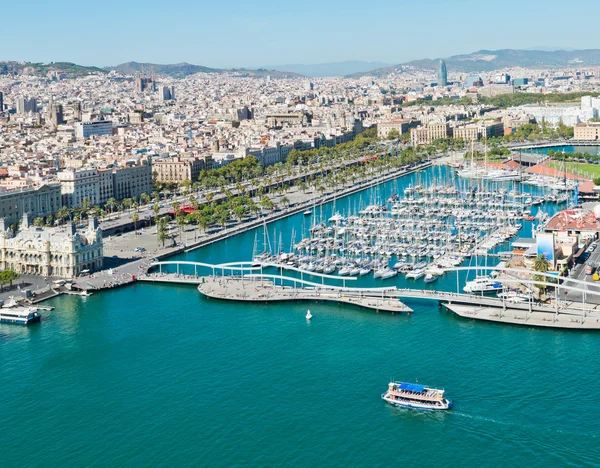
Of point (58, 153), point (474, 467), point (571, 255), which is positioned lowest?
point (474, 467)

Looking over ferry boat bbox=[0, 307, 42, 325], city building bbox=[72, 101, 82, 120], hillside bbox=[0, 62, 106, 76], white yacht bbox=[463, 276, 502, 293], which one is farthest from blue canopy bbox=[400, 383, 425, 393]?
hillside bbox=[0, 62, 106, 76]

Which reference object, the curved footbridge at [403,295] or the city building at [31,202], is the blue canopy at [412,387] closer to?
the curved footbridge at [403,295]

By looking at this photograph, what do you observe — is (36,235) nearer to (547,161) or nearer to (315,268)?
(315,268)

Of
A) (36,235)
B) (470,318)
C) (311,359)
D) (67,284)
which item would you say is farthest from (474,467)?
(36,235)

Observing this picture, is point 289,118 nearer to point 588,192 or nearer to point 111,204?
point 111,204

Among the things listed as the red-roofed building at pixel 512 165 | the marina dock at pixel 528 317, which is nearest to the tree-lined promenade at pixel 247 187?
the red-roofed building at pixel 512 165

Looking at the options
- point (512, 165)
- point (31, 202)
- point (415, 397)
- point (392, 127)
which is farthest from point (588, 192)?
point (392, 127)
